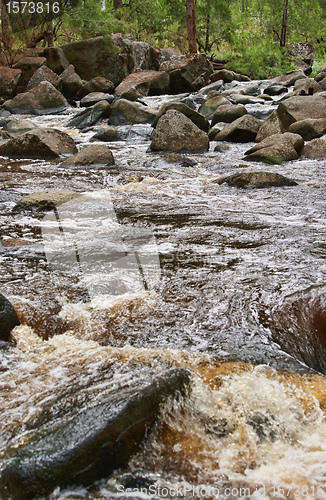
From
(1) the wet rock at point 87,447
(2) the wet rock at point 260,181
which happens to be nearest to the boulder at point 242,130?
(2) the wet rock at point 260,181

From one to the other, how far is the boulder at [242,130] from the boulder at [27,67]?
10815 millimetres

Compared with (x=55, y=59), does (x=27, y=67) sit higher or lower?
lower

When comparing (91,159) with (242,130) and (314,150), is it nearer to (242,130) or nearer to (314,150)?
(242,130)

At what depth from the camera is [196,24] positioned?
20.4 metres

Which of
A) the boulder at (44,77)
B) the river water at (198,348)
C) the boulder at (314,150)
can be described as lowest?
the river water at (198,348)

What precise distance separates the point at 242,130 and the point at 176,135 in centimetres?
159

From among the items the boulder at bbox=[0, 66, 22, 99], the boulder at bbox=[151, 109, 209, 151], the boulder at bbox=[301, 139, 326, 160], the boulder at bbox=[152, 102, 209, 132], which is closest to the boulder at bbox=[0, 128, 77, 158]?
the boulder at bbox=[151, 109, 209, 151]

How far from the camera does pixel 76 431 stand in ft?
4.23

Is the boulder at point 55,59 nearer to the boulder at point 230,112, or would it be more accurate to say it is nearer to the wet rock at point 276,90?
the wet rock at point 276,90

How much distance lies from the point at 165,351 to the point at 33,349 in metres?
0.66

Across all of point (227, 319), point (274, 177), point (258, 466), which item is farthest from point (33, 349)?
point (274, 177)

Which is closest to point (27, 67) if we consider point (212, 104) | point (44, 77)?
point (44, 77)

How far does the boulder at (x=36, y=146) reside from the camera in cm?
718

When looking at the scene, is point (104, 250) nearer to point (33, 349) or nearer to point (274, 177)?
point (33, 349)
